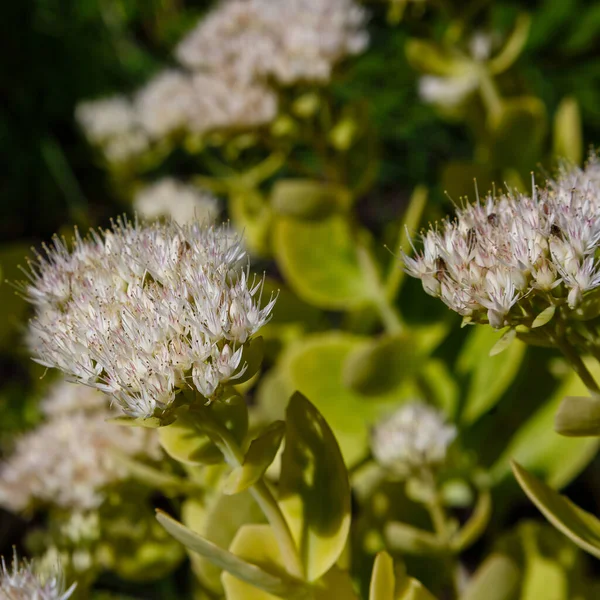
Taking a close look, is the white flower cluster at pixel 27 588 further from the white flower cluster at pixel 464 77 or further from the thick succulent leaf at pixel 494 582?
the white flower cluster at pixel 464 77

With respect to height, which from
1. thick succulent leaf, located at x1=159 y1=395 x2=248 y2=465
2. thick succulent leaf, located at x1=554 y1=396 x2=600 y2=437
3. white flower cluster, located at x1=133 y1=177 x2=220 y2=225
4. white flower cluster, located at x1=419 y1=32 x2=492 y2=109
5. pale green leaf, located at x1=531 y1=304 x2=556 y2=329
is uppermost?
pale green leaf, located at x1=531 y1=304 x2=556 y2=329

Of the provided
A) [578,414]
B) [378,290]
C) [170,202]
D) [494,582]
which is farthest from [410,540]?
[170,202]

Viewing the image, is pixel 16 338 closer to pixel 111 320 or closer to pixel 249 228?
pixel 249 228

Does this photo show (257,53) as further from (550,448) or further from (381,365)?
(550,448)

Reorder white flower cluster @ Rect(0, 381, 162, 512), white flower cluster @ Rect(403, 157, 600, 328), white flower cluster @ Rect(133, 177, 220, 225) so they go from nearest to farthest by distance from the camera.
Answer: white flower cluster @ Rect(403, 157, 600, 328), white flower cluster @ Rect(0, 381, 162, 512), white flower cluster @ Rect(133, 177, 220, 225)

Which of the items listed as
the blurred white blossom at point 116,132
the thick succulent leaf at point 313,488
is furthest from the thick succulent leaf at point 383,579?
the blurred white blossom at point 116,132

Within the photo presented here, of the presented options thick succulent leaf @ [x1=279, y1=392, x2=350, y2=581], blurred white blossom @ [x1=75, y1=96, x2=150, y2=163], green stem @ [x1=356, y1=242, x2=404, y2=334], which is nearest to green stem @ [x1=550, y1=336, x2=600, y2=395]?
thick succulent leaf @ [x1=279, y1=392, x2=350, y2=581]

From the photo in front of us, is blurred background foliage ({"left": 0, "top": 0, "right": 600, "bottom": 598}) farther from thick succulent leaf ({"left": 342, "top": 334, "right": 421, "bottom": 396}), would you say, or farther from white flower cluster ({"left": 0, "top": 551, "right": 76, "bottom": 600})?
white flower cluster ({"left": 0, "top": 551, "right": 76, "bottom": 600})
